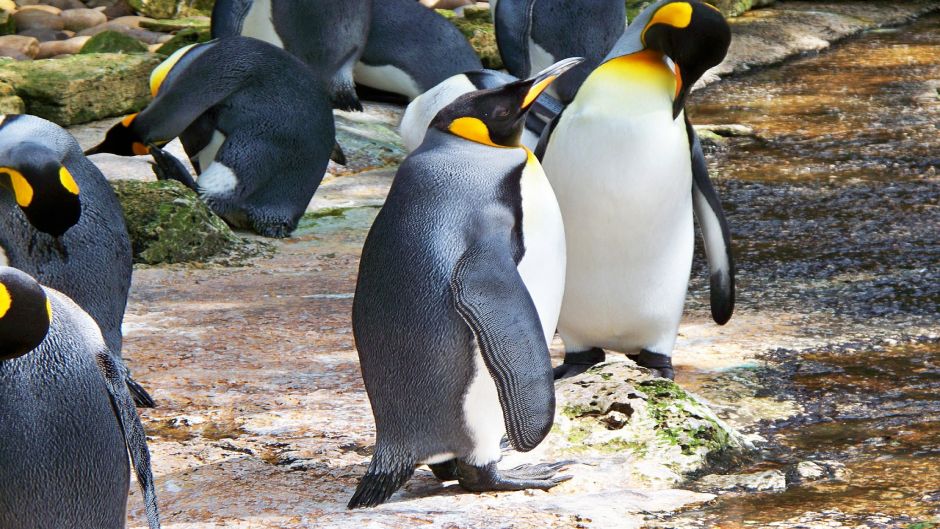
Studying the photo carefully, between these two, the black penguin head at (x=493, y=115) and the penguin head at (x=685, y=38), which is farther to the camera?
the penguin head at (x=685, y=38)

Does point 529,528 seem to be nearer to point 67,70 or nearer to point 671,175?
point 671,175

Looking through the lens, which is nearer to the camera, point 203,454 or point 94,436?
point 94,436

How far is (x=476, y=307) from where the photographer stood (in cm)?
288

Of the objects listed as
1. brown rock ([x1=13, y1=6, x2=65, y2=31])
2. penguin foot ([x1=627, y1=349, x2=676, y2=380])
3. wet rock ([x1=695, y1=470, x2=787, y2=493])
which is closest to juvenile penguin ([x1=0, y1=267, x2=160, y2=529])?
wet rock ([x1=695, y1=470, x2=787, y2=493])

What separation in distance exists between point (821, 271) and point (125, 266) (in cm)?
269

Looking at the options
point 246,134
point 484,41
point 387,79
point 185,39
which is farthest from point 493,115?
point 484,41

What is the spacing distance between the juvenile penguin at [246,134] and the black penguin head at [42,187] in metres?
2.81

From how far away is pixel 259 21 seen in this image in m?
8.34

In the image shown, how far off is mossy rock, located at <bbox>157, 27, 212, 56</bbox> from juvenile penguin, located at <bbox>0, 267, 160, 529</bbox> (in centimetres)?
701

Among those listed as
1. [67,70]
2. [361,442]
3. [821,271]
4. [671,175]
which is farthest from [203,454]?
[67,70]

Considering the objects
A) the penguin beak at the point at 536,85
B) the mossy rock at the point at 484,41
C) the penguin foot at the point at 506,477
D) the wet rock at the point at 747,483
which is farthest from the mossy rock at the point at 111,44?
the wet rock at the point at 747,483

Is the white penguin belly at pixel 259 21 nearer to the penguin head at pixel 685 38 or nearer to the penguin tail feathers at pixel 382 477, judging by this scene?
the penguin head at pixel 685 38

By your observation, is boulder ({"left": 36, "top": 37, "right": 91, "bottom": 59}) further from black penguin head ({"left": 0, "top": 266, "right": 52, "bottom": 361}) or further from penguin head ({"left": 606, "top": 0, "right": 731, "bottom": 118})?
black penguin head ({"left": 0, "top": 266, "right": 52, "bottom": 361})

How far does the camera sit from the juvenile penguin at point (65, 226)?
11.3ft
